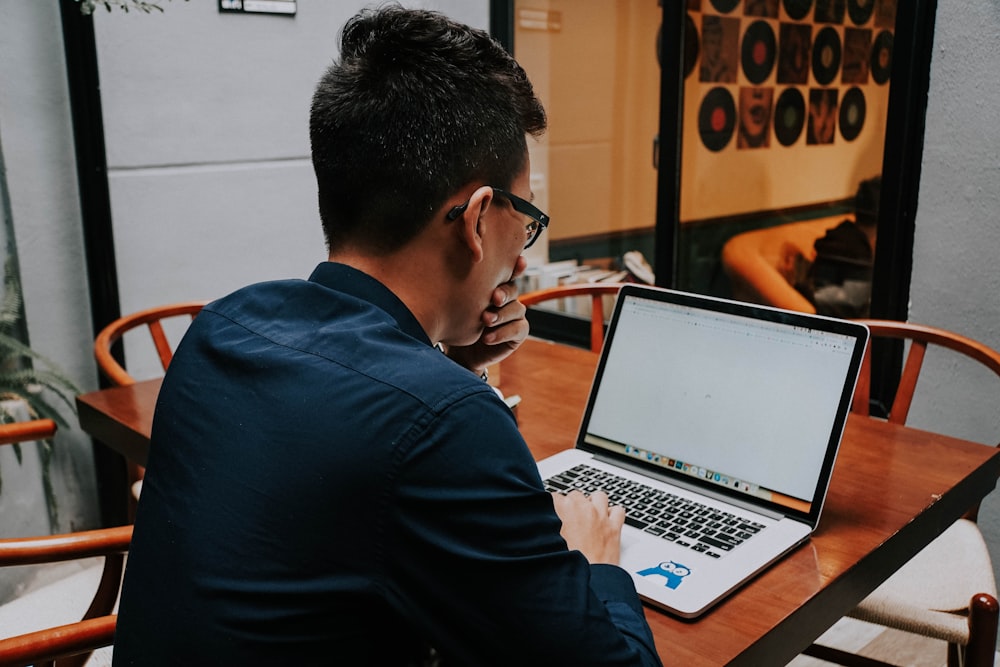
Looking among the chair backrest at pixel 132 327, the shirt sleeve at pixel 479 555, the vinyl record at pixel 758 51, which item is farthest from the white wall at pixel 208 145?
the shirt sleeve at pixel 479 555

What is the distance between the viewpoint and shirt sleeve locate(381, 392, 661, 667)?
69 centimetres

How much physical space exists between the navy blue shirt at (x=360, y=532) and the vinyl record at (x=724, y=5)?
2543mm

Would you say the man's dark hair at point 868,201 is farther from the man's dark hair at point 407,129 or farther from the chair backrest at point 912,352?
the man's dark hair at point 407,129

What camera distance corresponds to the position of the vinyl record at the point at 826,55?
268 cm

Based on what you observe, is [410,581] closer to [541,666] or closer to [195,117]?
[541,666]

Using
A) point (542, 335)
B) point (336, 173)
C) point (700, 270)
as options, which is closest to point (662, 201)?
point (700, 270)

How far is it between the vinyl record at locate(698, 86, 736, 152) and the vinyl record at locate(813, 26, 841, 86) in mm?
314

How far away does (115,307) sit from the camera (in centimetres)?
266

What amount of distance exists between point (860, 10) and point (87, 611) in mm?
2470

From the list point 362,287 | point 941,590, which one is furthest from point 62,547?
point 941,590

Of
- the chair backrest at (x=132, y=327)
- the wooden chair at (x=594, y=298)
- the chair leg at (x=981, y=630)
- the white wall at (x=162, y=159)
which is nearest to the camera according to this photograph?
the chair leg at (x=981, y=630)

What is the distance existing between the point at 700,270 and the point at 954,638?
1.88 m

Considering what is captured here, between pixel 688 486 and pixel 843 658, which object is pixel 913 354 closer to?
pixel 843 658

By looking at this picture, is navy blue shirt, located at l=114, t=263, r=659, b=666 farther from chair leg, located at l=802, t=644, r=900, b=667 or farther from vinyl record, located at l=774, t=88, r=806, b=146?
vinyl record, located at l=774, t=88, r=806, b=146
